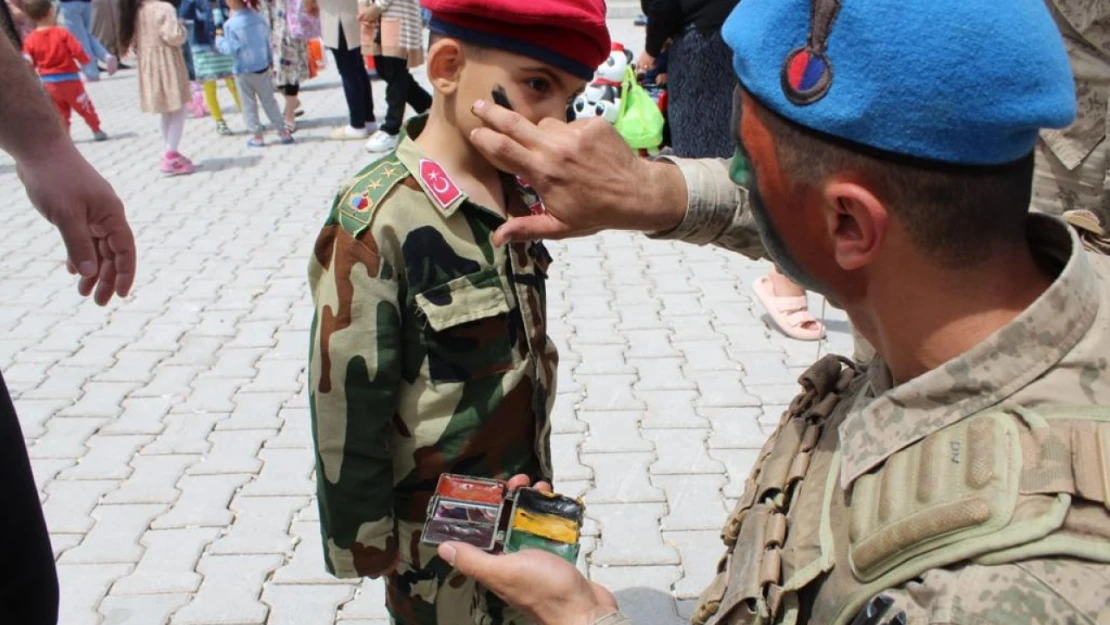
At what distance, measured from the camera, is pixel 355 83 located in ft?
29.8

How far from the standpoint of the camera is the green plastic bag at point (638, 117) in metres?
7.00

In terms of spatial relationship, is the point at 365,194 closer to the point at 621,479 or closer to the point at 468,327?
the point at 468,327

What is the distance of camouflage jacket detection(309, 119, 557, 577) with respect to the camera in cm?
186

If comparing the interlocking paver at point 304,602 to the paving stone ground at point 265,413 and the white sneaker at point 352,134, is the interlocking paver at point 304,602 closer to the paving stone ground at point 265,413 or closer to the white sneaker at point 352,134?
the paving stone ground at point 265,413

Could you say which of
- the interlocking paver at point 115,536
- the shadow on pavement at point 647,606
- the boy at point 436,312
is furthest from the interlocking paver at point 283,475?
the boy at point 436,312

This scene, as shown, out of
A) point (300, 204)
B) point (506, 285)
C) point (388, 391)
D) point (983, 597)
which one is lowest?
point (300, 204)

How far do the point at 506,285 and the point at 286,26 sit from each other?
8.37m

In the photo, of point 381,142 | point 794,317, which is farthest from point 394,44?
point 794,317

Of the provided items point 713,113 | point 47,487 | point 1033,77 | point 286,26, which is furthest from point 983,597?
point 286,26

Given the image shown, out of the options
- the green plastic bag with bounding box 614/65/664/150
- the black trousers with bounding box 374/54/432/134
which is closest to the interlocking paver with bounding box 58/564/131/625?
the green plastic bag with bounding box 614/65/664/150

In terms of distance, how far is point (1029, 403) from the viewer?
1051 millimetres

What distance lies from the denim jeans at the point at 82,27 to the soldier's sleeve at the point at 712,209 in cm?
1434

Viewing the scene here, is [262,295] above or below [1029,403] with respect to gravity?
below

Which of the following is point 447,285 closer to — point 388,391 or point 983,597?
point 388,391
